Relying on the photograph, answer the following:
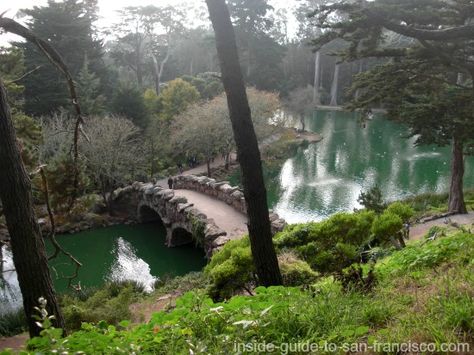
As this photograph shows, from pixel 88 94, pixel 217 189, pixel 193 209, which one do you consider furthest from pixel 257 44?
pixel 193 209

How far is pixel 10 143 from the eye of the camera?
417 cm

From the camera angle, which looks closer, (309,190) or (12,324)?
(12,324)

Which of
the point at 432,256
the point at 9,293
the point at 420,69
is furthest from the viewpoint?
the point at 9,293

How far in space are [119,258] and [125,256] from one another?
26 centimetres

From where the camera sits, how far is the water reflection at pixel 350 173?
21.6m

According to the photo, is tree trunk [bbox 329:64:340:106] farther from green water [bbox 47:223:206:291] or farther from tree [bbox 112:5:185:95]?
green water [bbox 47:223:206:291]

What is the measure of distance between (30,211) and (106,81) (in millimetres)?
27593

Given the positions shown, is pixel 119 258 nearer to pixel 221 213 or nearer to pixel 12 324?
pixel 221 213

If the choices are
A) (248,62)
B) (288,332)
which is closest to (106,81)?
(248,62)

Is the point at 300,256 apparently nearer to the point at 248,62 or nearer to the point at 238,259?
the point at 238,259

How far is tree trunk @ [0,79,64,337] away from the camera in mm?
4168

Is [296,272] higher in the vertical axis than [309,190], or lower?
higher

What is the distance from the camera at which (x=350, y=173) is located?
87.3 feet

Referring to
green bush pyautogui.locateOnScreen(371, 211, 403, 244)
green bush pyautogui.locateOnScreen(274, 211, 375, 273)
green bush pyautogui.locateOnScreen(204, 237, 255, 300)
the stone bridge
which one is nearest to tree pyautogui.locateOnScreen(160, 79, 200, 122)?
the stone bridge
